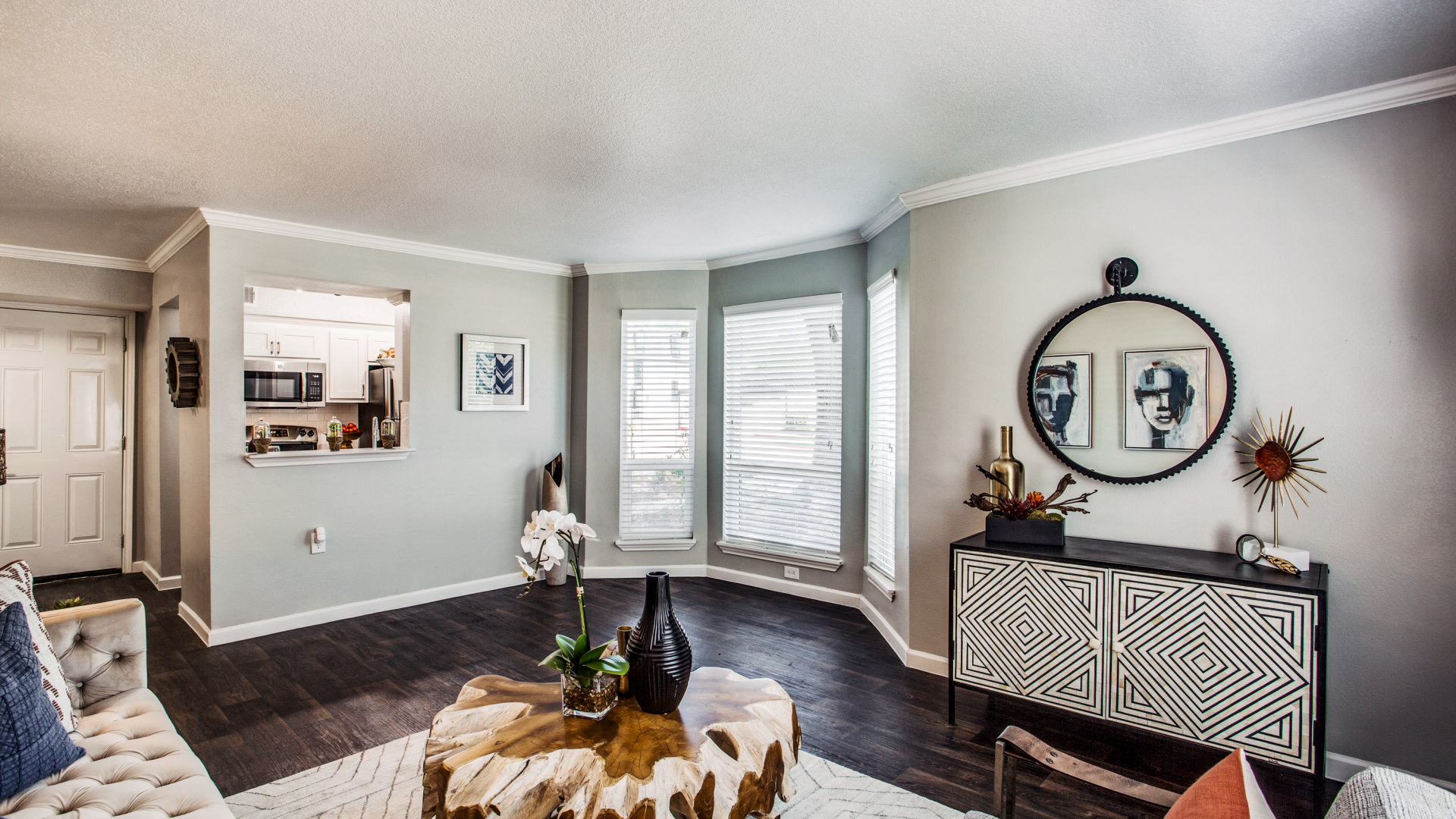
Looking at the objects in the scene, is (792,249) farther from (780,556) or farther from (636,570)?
(636,570)

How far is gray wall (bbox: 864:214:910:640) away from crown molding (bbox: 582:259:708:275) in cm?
173

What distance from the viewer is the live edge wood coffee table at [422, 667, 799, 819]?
1640 millimetres

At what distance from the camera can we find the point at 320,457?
421 cm

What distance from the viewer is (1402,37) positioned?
2.07 meters

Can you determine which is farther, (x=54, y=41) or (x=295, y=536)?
(x=295, y=536)

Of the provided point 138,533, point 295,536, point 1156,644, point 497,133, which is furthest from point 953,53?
point 138,533

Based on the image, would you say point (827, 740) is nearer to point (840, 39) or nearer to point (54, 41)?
point (840, 39)

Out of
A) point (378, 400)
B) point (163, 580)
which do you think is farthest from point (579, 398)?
point (163, 580)

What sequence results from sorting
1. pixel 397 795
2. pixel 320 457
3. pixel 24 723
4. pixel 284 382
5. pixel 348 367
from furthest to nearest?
pixel 348 367 → pixel 284 382 → pixel 320 457 → pixel 397 795 → pixel 24 723

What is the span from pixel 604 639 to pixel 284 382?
393cm

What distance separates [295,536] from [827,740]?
3.41 m

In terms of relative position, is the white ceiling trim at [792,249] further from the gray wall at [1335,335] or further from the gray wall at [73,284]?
the gray wall at [73,284]

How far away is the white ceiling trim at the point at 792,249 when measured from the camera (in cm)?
444

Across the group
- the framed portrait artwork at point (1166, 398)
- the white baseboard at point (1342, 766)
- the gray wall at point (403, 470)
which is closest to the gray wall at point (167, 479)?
the gray wall at point (403, 470)
